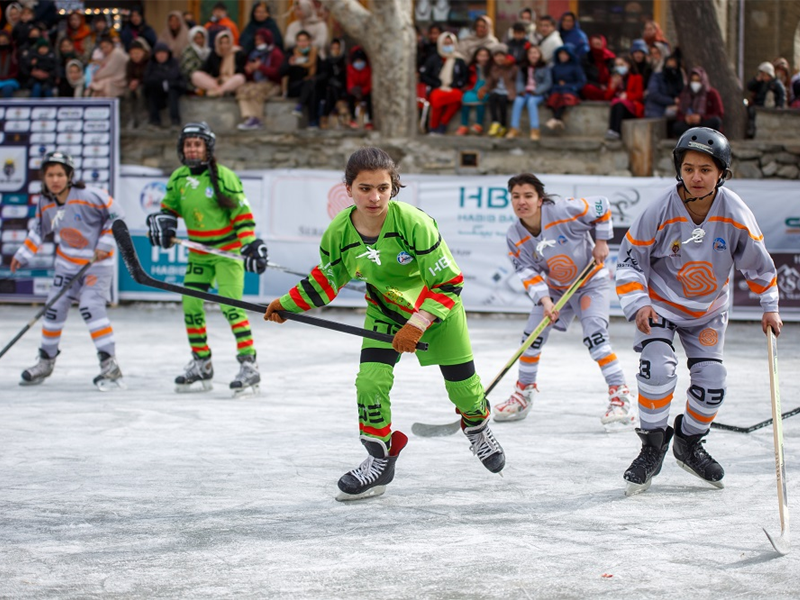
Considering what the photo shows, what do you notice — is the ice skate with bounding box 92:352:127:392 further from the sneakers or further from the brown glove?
the brown glove

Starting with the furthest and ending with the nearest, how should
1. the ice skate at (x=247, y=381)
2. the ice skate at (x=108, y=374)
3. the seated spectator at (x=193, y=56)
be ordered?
the seated spectator at (x=193, y=56) < the ice skate at (x=108, y=374) < the ice skate at (x=247, y=381)

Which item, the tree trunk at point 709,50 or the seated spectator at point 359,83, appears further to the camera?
the seated spectator at point 359,83

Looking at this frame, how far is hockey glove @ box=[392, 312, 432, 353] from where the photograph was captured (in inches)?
183

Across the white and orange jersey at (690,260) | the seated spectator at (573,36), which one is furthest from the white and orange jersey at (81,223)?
the seated spectator at (573,36)

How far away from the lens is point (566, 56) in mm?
14023

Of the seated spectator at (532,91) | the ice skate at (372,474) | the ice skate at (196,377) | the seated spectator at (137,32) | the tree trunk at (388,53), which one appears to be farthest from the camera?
the seated spectator at (137,32)

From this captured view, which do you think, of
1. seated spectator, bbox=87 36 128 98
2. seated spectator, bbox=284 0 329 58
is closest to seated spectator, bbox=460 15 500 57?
seated spectator, bbox=284 0 329 58

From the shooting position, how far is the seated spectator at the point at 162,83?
14633mm

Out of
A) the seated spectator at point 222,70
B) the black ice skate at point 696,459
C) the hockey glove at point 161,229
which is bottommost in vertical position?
the black ice skate at point 696,459

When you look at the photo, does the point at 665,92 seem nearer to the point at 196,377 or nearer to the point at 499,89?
the point at 499,89

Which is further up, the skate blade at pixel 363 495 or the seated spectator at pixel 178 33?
the seated spectator at pixel 178 33

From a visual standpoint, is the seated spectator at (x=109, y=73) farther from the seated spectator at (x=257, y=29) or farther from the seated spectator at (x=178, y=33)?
the seated spectator at (x=257, y=29)

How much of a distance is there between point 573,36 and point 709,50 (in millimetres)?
1831

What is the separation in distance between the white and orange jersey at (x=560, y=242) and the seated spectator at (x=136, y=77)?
9186 mm
